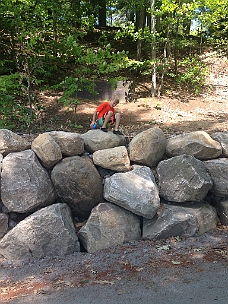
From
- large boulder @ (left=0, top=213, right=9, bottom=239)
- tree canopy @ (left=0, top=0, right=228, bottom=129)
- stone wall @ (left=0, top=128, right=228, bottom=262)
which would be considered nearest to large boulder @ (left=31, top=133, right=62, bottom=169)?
stone wall @ (left=0, top=128, right=228, bottom=262)

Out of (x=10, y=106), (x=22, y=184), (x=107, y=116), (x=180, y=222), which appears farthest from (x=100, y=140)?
(x=10, y=106)

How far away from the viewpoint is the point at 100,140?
4.35 meters

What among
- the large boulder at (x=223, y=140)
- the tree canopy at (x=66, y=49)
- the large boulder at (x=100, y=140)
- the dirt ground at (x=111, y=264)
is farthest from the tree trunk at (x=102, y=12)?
the dirt ground at (x=111, y=264)

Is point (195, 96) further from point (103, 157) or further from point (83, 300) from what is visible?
point (83, 300)

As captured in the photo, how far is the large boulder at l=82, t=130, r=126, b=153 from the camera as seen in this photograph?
171 inches

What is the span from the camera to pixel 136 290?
289 centimetres

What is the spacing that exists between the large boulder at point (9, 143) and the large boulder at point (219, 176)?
97.5 inches

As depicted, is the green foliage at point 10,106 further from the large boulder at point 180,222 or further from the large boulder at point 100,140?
the large boulder at point 180,222

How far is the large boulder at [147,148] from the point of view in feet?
13.8

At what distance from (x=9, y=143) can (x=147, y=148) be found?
1.78 metres

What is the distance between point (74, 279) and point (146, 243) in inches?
41.0

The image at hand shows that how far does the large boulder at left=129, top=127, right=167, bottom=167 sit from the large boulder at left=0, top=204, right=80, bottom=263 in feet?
4.14

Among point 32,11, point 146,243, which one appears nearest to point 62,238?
point 146,243

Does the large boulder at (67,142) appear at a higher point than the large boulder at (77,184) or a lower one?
higher
